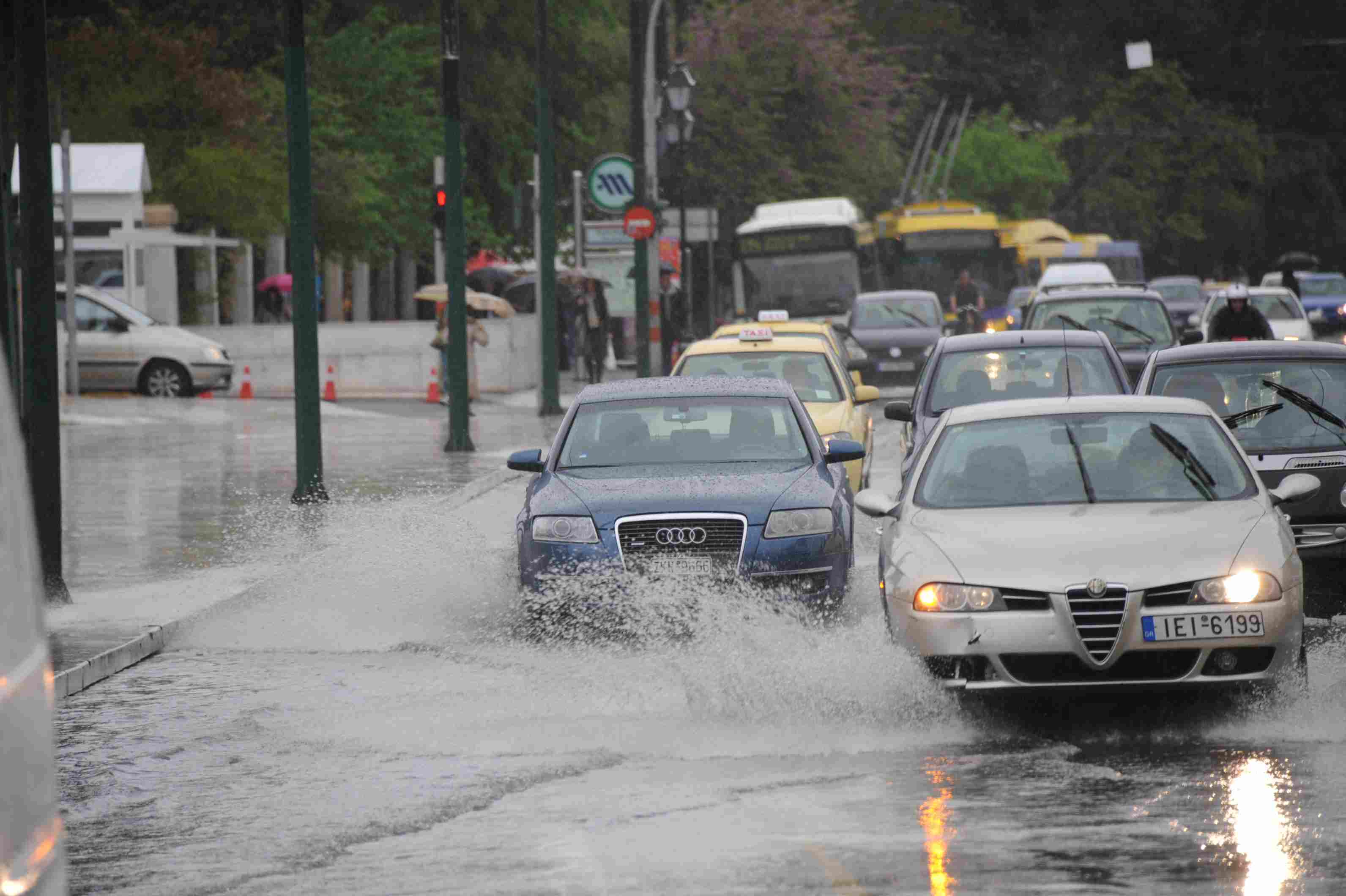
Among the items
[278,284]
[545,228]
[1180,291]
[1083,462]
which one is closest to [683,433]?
[1083,462]

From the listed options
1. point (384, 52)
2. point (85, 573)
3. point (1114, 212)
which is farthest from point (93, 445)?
point (1114, 212)

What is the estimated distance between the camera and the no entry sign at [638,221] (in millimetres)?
35719

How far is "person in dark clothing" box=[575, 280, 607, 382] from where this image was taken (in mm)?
40125

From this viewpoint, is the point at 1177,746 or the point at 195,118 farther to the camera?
the point at 195,118

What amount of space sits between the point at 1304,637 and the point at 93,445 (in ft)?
59.8

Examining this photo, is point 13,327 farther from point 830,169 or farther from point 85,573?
point 830,169

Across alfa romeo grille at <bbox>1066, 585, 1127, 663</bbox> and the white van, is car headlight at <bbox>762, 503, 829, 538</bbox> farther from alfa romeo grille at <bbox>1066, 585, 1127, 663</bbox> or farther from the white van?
the white van

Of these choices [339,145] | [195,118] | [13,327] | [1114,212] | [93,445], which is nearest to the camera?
[13,327]

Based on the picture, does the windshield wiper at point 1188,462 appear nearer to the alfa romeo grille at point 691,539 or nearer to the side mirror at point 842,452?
the alfa romeo grille at point 691,539

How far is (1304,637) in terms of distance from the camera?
11.6 metres

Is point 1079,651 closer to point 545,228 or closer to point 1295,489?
point 1295,489

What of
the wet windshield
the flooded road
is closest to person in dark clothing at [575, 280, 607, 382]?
the wet windshield

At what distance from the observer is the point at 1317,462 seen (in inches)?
525

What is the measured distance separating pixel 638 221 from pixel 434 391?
150 inches
